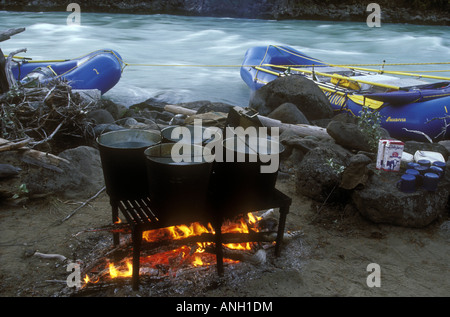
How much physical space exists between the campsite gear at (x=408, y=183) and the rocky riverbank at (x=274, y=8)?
93.4 feet

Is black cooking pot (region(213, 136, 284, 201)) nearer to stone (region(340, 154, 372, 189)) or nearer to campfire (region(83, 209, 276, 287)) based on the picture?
campfire (region(83, 209, 276, 287))

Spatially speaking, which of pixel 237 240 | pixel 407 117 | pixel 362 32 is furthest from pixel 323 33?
pixel 237 240

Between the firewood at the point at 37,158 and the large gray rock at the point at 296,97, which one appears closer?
the firewood at the point at 37,158

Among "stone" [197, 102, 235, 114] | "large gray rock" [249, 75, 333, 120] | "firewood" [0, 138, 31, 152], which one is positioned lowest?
"firewood" [0, 138, 31, 152]

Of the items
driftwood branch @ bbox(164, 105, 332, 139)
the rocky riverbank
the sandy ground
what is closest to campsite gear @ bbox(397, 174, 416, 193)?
the sandy ground

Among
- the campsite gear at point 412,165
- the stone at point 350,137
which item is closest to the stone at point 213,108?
the stone at point 350,137

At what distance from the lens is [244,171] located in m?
3.21

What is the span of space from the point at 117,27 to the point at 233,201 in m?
24.8

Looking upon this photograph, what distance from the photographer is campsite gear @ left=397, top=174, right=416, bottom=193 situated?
4359 mm

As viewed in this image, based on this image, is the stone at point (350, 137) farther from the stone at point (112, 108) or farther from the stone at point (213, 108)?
the stone at point (112, 108)

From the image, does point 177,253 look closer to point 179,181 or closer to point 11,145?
point 179,181

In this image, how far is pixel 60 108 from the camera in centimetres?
613

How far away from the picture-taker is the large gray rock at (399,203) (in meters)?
4.37

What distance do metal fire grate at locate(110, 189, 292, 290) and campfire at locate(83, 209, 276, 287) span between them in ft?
0.56
